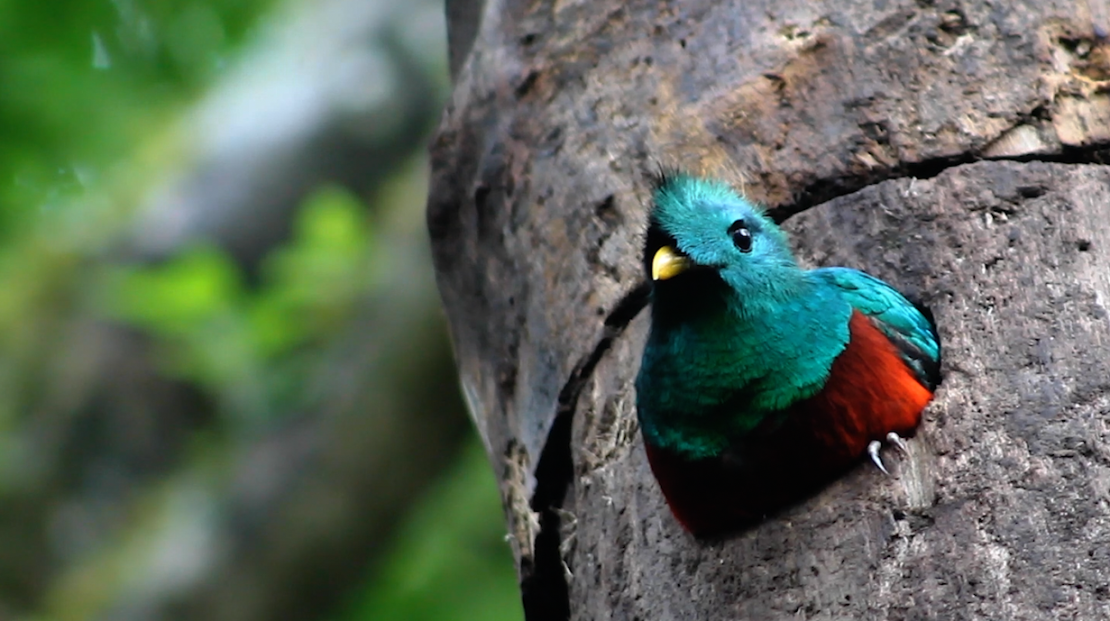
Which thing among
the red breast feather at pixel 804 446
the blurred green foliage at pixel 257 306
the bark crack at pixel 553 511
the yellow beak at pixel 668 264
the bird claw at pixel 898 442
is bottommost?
the bird claw at pixel 898 442

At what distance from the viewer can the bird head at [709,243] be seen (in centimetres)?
316

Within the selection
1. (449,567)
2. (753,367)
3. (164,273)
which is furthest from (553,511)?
(449,567)

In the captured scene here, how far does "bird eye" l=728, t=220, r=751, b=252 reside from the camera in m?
3.27

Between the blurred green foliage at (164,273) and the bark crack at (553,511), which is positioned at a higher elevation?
the blurred green foliage at (164,273)

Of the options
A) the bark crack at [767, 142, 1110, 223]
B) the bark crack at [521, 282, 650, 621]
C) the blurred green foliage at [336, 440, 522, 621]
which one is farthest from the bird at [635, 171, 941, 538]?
the blurred green foliage at [336, 440, 522, 621]

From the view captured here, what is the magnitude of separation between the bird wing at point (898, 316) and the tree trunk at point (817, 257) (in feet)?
0.16

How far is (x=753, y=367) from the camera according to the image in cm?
316

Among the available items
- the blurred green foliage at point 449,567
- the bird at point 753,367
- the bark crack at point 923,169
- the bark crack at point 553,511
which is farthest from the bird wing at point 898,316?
the blurred green foliage at point 449,567

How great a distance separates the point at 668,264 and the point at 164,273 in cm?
464

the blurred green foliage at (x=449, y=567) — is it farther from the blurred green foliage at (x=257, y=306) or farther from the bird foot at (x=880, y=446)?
the bird foot at (x=880, y=446)

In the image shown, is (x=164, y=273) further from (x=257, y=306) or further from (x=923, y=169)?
(x=923, y=169)

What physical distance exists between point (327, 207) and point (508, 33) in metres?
3.55

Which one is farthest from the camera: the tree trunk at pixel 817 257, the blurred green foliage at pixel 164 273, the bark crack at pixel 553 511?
the blurred green foliage at pixel 164 273

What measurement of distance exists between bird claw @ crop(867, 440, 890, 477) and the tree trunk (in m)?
0.02
